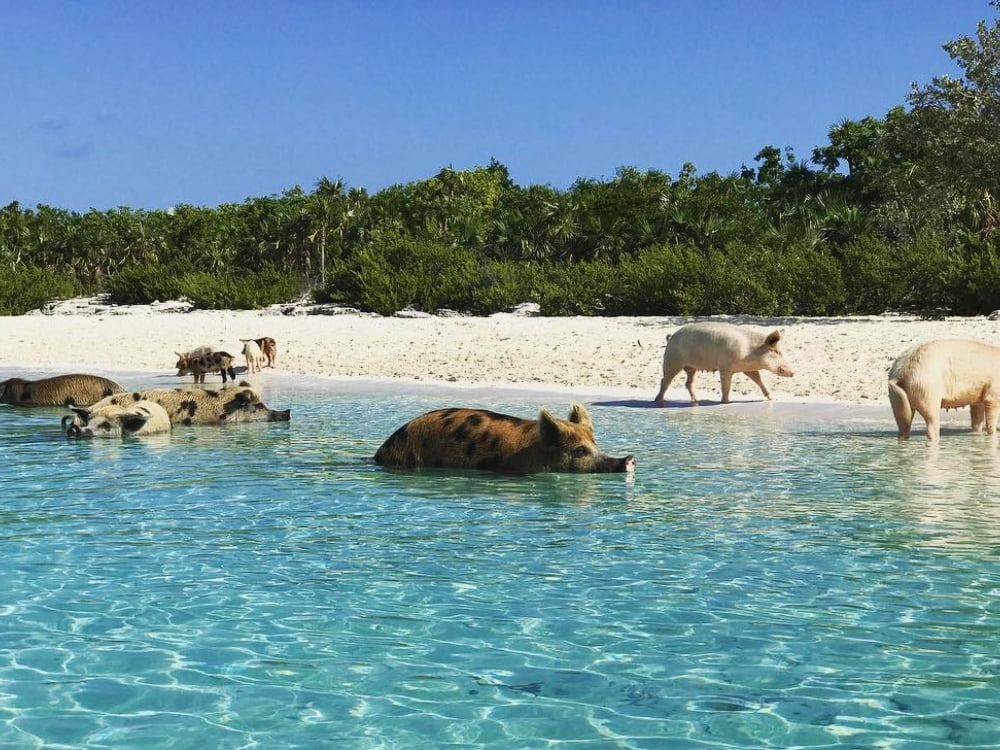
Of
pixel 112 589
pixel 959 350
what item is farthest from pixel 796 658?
pixel 959 350

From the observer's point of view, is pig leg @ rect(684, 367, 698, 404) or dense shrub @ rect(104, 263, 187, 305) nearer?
pig leg @ rect(684, 367, 698, 404)

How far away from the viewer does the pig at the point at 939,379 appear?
43.2 ft

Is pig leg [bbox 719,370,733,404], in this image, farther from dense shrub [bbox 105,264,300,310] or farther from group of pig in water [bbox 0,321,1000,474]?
dense shrub [bbox 105,264,300,310]

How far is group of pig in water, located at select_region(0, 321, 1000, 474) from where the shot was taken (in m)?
10.8

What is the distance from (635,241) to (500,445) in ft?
145

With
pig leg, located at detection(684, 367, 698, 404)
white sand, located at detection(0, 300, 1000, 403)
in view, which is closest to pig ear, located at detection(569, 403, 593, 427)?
pig leg, located at detection(684, 367, 698, 404)

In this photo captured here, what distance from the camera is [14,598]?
6.77 meters

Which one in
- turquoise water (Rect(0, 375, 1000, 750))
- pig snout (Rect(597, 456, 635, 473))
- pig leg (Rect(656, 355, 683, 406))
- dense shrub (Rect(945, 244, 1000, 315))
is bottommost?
turquoise water (Rect(0, 375, 1000, 750))

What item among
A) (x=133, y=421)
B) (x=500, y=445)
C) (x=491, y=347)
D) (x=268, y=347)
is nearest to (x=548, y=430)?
(x=500, y=445)

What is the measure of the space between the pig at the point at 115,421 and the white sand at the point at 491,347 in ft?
26.8

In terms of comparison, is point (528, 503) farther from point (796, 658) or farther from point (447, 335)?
point (447, 335)

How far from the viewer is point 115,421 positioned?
559 inches

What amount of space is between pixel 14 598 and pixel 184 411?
881 cm

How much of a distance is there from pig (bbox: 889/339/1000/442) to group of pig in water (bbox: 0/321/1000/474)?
0.01 m
